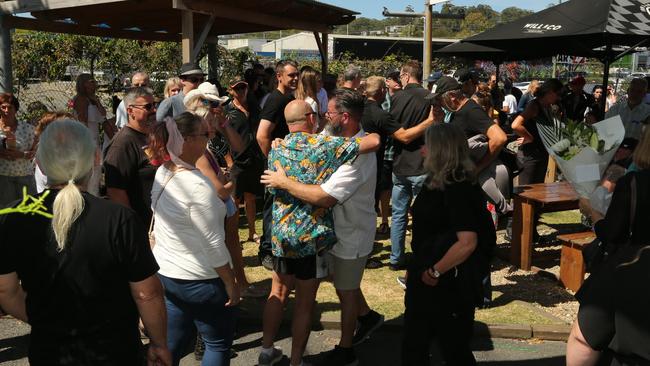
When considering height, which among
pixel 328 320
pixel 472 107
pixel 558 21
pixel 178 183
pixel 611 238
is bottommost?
pixel 328 320

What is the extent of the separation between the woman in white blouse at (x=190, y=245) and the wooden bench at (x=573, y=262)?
358 cm

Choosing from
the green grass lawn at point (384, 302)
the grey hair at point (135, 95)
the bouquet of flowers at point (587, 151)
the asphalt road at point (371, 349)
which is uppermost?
the grey hair at point (135, 95)

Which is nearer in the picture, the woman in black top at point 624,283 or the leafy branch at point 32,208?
the leafy branch at point 32,208

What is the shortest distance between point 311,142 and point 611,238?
67.2 inches

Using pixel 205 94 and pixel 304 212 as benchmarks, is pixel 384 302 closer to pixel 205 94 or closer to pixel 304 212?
pixel 304 212

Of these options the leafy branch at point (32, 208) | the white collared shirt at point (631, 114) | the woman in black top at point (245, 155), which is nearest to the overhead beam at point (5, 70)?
the woman in black top at point (245, 155)

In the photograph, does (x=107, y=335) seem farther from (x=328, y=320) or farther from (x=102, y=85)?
(x=102, y=85)

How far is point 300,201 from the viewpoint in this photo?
11.9 ft

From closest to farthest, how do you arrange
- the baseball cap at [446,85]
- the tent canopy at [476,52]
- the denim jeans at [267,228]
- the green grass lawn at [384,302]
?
the denim jeans at [267,228]
the green grass lawn at [384,302]
the baseball cap at [446,85]
the tent canopy at [476,52]

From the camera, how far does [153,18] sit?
990 cm

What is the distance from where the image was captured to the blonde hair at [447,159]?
321 centimetres

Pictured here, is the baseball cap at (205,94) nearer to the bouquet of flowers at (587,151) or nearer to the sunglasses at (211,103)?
the sunglasses at (211,103)

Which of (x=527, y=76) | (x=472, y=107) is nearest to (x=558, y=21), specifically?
(x=472, y=107)

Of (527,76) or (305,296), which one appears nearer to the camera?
(305,296)
